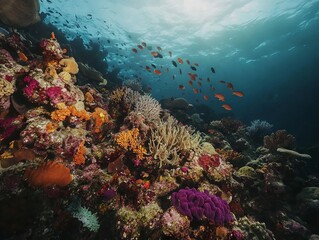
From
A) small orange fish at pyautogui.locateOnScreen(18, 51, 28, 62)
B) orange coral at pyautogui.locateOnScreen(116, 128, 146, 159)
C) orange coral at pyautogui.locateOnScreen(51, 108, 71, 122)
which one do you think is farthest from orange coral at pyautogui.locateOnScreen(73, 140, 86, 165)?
small orange fish at pyautogui.locateOnScreen(18, 51, 28, 62)

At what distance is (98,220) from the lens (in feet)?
13.5

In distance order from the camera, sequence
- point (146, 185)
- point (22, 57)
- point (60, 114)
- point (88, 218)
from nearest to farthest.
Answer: point (88, 218) < point (146, 185) < point (60, 114) < point (22, 57)

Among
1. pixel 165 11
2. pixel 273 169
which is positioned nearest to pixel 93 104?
pixel 273 169

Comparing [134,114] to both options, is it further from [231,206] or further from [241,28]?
[241,28]

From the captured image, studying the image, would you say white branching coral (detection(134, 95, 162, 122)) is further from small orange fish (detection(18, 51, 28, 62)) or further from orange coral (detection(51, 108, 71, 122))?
small orange fish (detection(18, 51, 28, 62))

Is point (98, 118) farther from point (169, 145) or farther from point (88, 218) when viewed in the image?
point (88, 218)

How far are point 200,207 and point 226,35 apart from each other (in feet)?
109

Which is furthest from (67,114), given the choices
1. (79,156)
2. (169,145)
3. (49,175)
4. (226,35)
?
(226,35)

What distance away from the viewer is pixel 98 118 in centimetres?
680

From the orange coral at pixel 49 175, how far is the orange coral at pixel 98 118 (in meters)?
2.17

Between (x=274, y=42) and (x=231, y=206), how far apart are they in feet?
128

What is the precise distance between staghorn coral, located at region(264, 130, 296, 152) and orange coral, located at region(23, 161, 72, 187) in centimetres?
883

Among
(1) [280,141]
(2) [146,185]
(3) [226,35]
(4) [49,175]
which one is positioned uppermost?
(3) [226,35]

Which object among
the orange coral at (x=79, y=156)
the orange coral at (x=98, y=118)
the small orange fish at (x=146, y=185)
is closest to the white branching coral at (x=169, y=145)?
the small orange fish at (x=146, y=185)
